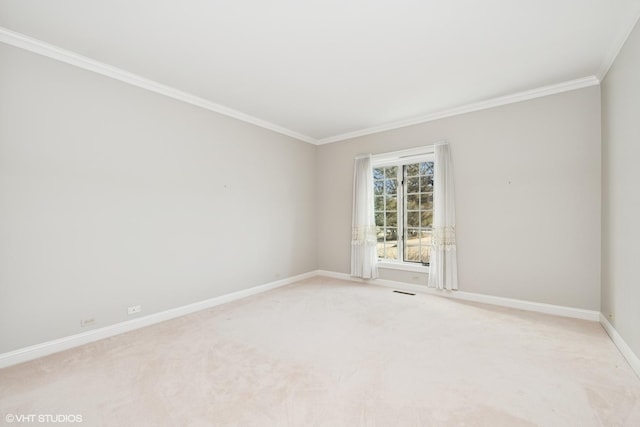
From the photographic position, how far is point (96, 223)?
290 cm

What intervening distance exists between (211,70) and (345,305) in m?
3.36

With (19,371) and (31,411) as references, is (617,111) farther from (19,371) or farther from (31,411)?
(19,371)

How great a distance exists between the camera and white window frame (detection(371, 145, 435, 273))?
464 cm

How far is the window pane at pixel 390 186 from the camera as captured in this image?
5094 mm

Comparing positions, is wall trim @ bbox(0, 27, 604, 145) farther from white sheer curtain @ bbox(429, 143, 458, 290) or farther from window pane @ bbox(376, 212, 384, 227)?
window pane @ bbox(376, 212, 384, 227)

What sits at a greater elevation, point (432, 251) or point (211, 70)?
point (211, 70)

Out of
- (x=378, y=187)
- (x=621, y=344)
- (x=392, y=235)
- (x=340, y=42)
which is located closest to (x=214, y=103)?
(x=340, y=42)

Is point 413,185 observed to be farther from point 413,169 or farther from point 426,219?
point 426,219

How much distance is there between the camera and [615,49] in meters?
2.70

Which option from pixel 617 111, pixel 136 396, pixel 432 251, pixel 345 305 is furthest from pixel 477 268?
pixel 136 396

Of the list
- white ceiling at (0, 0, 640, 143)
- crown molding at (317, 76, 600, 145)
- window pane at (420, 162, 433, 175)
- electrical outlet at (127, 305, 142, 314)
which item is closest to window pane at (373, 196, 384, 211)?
window pane at (420, 162, 433, 175)

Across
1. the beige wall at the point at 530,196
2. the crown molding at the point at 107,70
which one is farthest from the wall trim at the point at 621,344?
the crown molding at the point at 107,70

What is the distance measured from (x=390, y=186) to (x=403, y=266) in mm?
1440

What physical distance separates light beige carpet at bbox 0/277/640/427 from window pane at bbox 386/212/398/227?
1946mm
